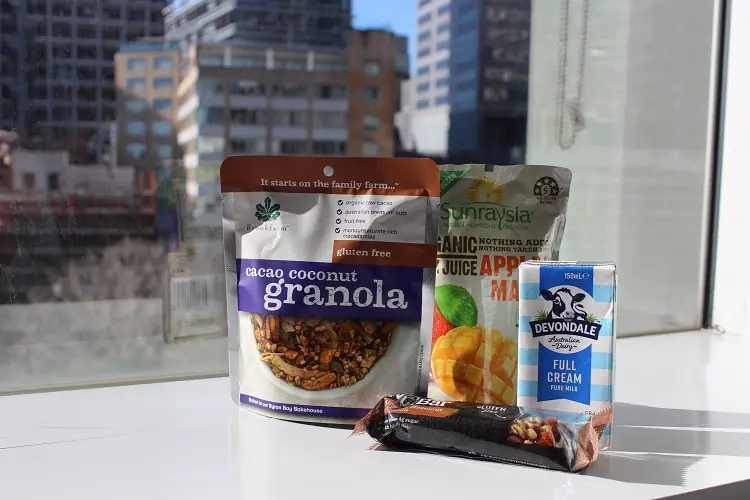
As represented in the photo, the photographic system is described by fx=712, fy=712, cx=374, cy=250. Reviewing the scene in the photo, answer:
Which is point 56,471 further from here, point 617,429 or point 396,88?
point 396,88

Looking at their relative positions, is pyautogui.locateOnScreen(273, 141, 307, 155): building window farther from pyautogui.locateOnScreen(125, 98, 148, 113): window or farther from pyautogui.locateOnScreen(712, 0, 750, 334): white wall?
pyautogui.locateOnScreen(712, 0, 750, 334): white wall

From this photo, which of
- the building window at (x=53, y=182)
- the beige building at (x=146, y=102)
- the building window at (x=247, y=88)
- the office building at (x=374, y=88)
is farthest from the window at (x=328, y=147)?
the building window at (x=53, y=182)

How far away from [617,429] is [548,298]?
189 millimetres

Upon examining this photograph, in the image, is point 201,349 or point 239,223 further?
point 201,349

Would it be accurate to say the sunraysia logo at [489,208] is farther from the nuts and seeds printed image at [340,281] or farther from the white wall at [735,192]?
the white wall at [735,192]

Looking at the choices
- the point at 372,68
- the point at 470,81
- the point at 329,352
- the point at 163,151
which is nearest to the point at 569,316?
the point at 329,352

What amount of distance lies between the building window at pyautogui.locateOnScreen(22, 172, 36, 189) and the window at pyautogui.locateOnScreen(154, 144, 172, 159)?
0.51 ft

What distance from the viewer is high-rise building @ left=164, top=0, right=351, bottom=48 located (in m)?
0.98

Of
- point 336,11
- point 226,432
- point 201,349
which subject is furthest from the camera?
point 336,11

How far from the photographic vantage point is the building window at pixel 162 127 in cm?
93

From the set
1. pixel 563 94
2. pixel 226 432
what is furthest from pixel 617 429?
pixel 563 94

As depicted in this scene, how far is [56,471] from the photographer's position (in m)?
0.58

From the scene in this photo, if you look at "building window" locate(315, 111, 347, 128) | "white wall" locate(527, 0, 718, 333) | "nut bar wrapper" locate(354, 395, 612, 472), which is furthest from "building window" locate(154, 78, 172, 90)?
"white wall" locate(527, 0, 718, 333)

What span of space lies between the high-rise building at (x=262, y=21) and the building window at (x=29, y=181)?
0.86ft
